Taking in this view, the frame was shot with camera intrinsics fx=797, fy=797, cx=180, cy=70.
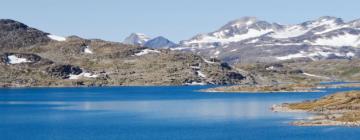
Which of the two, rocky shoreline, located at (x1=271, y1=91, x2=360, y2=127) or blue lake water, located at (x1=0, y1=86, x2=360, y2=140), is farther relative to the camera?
rocky shoreline, located at (x1=271, y1=91, x2=360, y2=127)

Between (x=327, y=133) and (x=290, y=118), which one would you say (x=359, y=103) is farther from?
(x=327, y=133)

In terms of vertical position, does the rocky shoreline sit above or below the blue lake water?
above

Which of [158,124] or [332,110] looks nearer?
[158,124]

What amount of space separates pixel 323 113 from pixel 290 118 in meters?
8.68

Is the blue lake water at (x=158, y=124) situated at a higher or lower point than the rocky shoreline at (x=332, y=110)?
lower

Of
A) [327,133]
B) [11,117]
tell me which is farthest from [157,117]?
[327,133]

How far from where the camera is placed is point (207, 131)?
116 m

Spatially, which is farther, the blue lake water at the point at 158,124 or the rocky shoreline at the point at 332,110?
the rocky shoreline at the point at 332,110

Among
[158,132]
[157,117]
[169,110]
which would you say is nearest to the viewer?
[158,132]

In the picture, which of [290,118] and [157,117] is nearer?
[290,118]

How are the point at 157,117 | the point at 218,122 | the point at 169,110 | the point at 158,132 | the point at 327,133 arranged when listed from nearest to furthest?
the point at 327,133 → the point at 158,132 → the point at 218,122 → the point at 157,117 → the point at 169,110

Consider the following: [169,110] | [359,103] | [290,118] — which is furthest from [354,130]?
[169,110]

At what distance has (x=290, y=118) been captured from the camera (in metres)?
134

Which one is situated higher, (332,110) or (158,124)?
(332,110)
